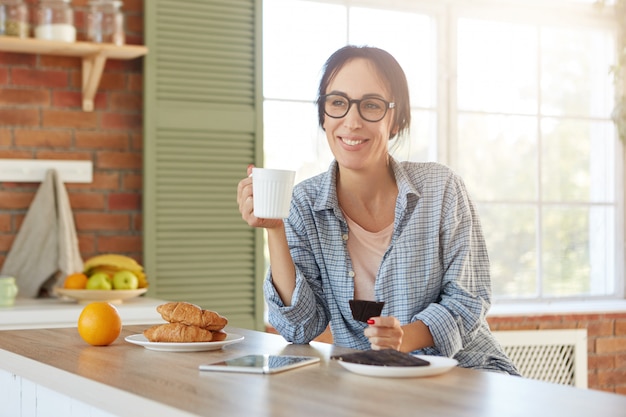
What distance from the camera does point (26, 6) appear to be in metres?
3.35

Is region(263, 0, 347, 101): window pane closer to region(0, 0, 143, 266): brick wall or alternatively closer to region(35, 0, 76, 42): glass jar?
region(0, 0, 143, 266): brick wall

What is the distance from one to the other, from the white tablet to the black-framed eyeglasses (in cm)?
76

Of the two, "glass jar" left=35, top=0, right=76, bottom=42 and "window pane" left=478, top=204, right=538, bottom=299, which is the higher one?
"glass jar" left=35, top=0, right=76, bottom=42

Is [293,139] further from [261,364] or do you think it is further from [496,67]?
[261,364]

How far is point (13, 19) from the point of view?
330 cm

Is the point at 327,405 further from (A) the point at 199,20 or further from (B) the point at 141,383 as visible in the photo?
(A) the point at 199,20

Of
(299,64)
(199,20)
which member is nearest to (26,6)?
(199,20)

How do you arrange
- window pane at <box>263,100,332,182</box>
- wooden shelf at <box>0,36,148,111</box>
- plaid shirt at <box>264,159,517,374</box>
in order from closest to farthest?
1. plaid shirt at <box>264,159,517,374</box>
2. wooden shelf at <box>0,36,148,111</box>
3. window pane at <box>263,100,332,182</box>

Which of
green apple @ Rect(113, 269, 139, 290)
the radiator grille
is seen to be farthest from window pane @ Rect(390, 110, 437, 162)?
green apple @ Rect(113, 269, 139, 290)

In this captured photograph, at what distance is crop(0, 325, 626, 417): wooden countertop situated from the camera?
49.0 inches

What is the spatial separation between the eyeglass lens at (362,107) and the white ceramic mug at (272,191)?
0.53 m

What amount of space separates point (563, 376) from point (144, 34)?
2420mm

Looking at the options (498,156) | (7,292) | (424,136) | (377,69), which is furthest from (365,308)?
(498,156)

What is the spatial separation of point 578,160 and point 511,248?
0.60 meters
